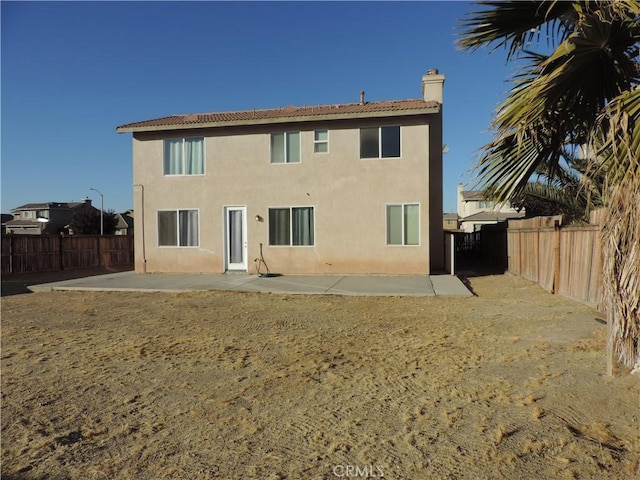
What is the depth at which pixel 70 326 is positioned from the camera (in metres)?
7.59

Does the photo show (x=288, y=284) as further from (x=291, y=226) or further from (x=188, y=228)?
(x=188, y=228)

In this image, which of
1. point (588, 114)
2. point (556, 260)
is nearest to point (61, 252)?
point (556, 260)

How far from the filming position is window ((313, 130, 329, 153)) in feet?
48.8

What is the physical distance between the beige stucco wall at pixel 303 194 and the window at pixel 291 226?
217 mm

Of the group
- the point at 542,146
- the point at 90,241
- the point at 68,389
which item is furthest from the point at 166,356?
the point at 90,241

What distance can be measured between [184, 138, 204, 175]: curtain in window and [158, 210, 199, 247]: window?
5.07ft

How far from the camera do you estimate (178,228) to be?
52.8ft

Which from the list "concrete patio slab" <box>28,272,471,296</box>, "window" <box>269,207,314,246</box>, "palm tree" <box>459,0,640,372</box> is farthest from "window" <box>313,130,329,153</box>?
"palm tree" <box>459,0,640,372</box>

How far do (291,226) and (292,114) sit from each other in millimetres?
3961

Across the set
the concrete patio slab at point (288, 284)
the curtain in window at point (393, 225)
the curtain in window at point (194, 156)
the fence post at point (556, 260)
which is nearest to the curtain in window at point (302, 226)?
the concrete patio slab at point (288, 284)

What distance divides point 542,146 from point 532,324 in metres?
3.79

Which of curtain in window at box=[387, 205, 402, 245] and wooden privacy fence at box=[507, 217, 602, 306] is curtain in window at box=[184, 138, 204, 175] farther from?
wooden privacy fence at box=[507, 217, 602, 306]

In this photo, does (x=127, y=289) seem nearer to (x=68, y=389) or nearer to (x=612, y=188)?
(x=68, y=389)

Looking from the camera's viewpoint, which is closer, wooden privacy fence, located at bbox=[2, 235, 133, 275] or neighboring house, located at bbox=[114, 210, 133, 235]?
wooden privacy fence, located at bbox=[2, 235, 133, 275]
